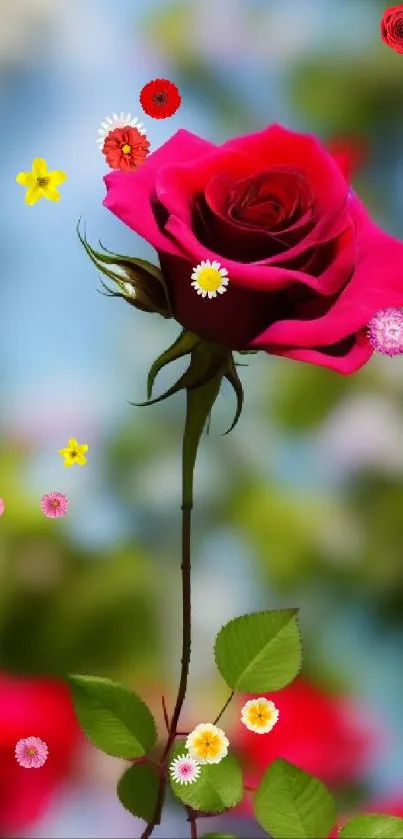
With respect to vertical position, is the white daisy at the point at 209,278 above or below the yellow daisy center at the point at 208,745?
above

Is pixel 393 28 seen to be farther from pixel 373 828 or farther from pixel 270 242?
pixel 373 828

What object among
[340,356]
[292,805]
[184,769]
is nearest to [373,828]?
[292,805]

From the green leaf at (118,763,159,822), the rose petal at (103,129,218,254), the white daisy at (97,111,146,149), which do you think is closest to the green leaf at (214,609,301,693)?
the green leaf at (118,763,159,822)

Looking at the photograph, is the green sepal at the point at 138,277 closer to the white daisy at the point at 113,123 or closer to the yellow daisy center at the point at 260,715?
the white daisy at the point at 113,123

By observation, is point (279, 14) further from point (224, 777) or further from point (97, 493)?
point (224, 777)

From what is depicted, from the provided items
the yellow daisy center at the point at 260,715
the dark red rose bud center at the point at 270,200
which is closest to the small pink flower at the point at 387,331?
the dark red rose bud center at the point at 270,200

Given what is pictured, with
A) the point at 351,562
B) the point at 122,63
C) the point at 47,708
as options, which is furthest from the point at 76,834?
the point at 122,63
